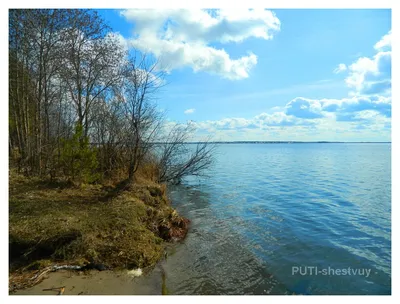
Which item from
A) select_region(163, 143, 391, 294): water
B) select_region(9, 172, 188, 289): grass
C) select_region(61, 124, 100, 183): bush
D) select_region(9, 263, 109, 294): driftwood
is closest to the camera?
select_region(9, 263, 109, 294): driftwood

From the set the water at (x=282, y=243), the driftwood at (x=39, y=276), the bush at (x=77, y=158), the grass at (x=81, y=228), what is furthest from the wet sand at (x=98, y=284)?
the bush at (x=77, y=158)

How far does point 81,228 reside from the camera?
20.1ft

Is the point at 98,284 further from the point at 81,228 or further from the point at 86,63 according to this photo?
the point at 86,63

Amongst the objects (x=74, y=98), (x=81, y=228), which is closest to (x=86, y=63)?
(x=74, y=98)

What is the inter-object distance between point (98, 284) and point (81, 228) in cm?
182

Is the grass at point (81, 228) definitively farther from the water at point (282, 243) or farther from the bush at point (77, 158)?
the water at point (282, 243)

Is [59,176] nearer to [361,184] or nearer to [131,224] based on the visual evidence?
[131,224]

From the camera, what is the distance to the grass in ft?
17.9

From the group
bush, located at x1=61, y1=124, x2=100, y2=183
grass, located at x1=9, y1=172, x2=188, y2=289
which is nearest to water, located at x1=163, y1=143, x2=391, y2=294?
grass, located at x1=9, y1=172, x2=188, y2=289

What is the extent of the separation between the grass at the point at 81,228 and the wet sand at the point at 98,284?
12.6 inches

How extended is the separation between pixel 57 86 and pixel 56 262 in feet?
37.1

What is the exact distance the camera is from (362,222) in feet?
34.5

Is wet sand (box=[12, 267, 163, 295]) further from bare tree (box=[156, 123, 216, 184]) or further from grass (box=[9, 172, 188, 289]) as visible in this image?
bare tree (box=[156, 123, 216, 184])

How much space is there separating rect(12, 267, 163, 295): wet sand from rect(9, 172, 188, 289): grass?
32 centimetres
